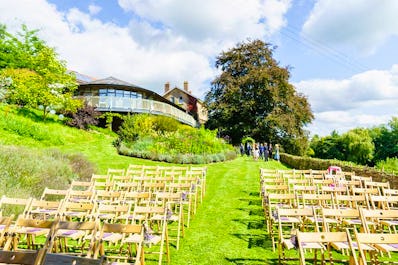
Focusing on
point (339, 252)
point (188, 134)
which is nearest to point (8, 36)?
point (188, 134)

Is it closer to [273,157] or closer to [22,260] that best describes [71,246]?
[22,260]

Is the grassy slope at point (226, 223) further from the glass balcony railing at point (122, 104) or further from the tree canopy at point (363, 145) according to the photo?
the tree canopy at point (363, 145)

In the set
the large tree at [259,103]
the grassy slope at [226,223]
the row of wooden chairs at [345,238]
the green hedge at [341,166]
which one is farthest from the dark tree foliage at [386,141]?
the row of wooden chairs at [345,238]

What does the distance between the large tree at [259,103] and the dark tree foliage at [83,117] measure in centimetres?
1432

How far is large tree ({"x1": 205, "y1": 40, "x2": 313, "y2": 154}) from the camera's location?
3247 centimetres

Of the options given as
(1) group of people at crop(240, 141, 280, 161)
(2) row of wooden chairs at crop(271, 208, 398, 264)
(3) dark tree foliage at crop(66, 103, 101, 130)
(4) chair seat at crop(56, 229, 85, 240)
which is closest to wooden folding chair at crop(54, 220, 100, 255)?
(4) chair seat at crop(56, 229, 85, 240)

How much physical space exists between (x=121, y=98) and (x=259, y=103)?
15.7 meters

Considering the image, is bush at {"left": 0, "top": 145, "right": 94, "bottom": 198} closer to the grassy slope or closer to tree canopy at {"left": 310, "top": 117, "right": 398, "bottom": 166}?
the grassy slope

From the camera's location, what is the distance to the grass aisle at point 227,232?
5.26 m

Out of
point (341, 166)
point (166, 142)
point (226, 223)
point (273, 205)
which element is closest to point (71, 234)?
point (226, 223)

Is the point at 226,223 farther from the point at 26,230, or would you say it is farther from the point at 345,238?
the point at 26,230

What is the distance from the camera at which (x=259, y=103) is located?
34188mm

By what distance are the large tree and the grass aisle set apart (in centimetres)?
2201

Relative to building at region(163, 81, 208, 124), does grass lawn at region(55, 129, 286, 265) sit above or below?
below
